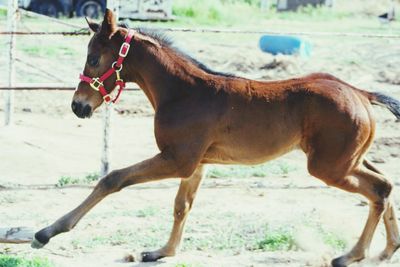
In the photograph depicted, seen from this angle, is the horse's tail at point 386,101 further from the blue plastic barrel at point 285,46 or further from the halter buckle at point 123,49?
the blue plastic barrel at point 285,46

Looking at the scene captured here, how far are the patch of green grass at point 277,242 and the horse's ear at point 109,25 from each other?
6.90 ft

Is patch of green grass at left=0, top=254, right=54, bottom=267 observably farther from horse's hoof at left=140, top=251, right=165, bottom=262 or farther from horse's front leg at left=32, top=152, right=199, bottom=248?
horse's hoof at left=140, top=251, right=165, bottom=262

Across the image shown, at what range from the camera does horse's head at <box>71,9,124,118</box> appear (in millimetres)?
6809

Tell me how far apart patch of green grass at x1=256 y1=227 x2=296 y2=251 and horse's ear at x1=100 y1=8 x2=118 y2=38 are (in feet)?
6.90

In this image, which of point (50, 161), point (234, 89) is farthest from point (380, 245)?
point (50, 161)

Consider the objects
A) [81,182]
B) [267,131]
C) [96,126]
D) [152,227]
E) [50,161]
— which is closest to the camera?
[267,131]

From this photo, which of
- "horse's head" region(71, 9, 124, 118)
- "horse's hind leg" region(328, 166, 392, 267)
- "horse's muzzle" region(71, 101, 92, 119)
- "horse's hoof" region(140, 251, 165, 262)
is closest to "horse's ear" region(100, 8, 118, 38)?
"horse's head" region(71, 9, 124, 118)

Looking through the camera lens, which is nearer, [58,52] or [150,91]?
[150,91]

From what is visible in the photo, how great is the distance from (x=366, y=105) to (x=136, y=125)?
713 centimetres

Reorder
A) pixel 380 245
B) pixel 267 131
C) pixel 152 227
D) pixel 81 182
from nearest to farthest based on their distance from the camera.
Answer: pixel 267 131 < pixel 380 245 < pixel 152 227 < pixel 81 182

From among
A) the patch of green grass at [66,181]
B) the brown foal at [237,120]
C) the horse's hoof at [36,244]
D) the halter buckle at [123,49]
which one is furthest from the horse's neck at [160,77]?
the patch of green grass at [66,181]

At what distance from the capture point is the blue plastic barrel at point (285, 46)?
2128 centimetres

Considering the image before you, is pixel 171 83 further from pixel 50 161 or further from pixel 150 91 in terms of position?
pixel 50 161

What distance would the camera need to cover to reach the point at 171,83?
6902 millimetres
